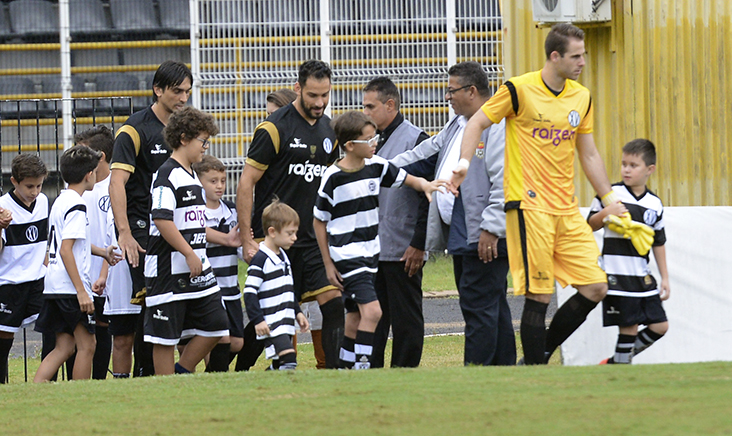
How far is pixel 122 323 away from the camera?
7.24 meters

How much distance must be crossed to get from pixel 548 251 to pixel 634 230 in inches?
33.6

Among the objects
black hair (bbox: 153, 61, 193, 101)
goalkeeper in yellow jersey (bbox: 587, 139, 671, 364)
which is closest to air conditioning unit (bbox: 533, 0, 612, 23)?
goalkeeper in yellow jersey (bbox: 587, 139, 671, 364)

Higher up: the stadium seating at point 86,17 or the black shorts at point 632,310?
the stadium seating at point 86,17

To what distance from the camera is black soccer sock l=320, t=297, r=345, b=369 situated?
6.67 metres

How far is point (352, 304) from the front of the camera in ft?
21.6

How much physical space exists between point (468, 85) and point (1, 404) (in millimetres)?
3637

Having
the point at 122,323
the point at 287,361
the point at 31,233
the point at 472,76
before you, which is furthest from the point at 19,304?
the point at 472,76

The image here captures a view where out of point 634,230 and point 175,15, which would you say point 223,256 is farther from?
point 175,15

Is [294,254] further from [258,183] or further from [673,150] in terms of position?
[673,150]

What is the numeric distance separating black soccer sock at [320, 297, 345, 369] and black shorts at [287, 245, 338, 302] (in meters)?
0.13

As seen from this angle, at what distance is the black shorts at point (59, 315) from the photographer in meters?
6.94

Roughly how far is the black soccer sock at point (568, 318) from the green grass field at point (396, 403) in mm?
1060

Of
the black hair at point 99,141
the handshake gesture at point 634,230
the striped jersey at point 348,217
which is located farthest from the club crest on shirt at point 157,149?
the handshake gesture at point 634,230

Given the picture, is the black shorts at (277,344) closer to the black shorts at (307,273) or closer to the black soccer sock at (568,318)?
the black shorts at (307,273)
